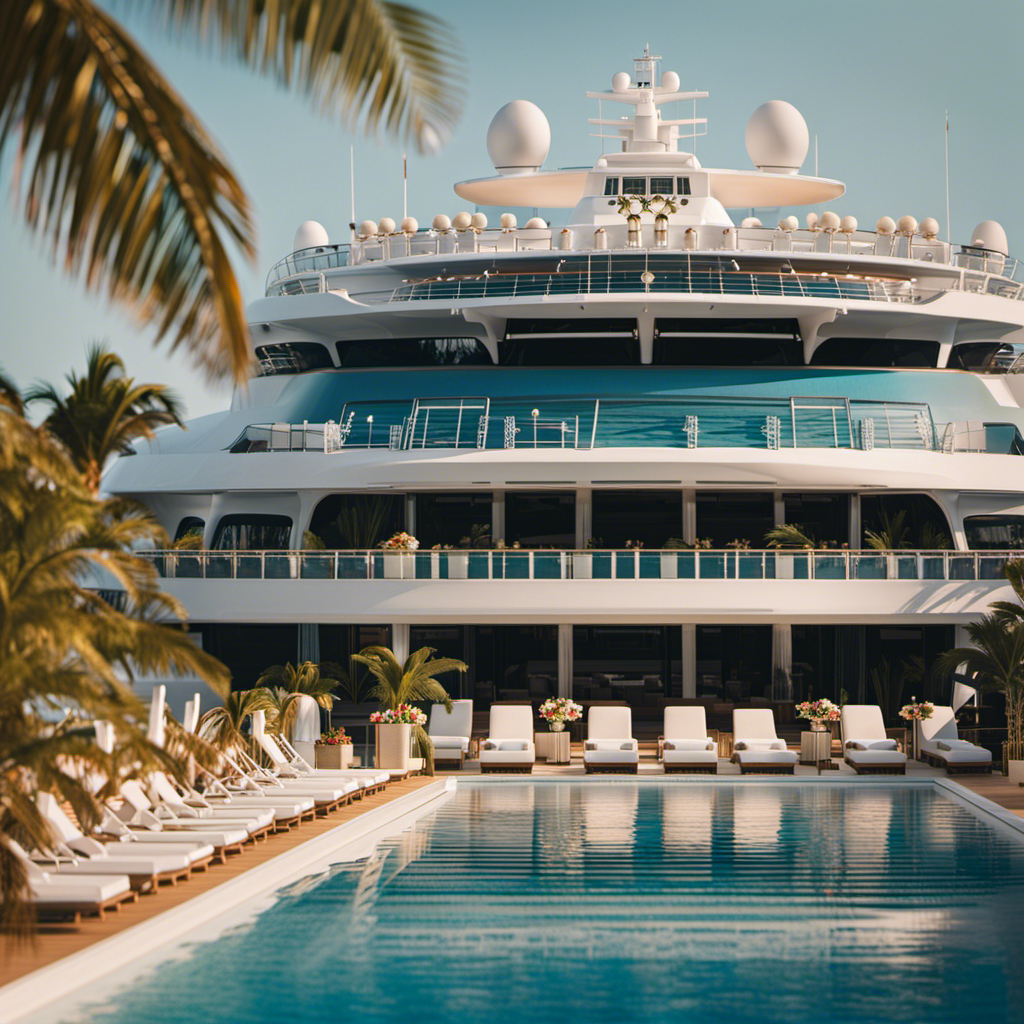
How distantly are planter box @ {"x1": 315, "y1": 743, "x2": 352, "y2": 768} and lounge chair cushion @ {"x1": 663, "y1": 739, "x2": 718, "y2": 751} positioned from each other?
5296 millimetres

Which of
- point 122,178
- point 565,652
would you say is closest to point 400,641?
point 565,652

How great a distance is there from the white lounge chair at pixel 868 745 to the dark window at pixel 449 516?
10.1 m

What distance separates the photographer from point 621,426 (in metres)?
29.5

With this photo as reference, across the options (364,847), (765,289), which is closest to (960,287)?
(765,289)

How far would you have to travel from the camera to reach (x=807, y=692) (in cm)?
3278

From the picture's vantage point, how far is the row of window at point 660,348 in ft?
104

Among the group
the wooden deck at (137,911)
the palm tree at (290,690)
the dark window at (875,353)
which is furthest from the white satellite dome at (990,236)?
the wooden deck at (137,911)

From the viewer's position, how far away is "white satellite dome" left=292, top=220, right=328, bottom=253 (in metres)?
39.2

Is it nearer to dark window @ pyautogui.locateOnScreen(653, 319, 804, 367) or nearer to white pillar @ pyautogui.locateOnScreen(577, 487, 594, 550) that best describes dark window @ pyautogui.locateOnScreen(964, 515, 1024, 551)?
dark window @ pyautogui.locateOnScreen(653, 319, 804, 367)

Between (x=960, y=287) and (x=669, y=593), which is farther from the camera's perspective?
(x=960, y=287)

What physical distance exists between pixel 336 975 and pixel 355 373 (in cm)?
2242

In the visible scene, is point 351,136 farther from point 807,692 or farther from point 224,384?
point 807,692

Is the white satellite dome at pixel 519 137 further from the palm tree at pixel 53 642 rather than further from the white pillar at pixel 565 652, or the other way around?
the palm tree at pixel 53 642

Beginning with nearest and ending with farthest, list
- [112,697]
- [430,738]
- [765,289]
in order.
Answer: [112,697] → [430,738] → [765,289]
